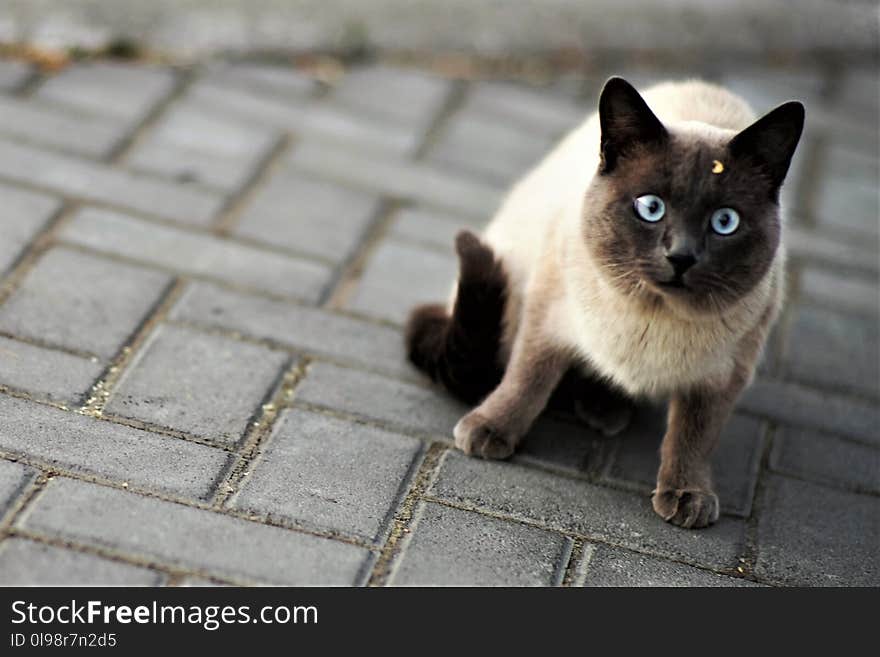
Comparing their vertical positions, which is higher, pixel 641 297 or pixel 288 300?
pixel 641 297

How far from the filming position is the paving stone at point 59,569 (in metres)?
2.06

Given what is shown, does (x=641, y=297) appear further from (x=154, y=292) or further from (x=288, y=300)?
(x=154, y=292)

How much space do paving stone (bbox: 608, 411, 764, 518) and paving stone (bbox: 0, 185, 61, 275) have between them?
5.35ft

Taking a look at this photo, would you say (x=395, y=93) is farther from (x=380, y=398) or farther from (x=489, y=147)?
(x=380, y=398)

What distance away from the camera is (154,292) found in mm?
3014

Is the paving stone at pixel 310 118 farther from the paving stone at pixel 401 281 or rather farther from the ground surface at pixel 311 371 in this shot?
the paving stone at pixel 401 281

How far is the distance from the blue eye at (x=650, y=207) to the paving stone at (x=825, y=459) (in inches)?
34.4

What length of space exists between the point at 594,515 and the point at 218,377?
938mm

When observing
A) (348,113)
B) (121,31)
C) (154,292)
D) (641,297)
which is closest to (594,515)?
(641,297)

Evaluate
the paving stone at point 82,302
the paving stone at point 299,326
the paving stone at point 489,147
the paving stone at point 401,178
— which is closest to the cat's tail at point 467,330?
the paving stone at point 299,326

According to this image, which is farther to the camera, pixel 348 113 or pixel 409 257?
pixel 348 113

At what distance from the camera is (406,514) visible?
2.44 meters

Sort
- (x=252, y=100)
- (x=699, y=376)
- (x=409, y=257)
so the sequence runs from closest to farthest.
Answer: (x=699, y=376) < (x=409, y=257) < (x=252, y=100)

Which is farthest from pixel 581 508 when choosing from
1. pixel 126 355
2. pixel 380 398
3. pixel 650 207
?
pixel 126 355
